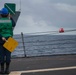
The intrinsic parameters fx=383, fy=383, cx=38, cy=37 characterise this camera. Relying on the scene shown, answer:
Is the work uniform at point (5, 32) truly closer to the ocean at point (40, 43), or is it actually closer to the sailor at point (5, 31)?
the sailor at point (5, 31)

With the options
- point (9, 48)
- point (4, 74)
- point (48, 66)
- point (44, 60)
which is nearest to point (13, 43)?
point (9, 48)

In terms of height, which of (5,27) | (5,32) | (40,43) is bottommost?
(40,43)

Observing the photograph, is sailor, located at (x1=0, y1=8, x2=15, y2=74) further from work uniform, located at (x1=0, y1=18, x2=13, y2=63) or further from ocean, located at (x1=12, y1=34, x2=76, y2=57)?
ocean, located at (x1=12, y1=34, x2=76, y2=57)

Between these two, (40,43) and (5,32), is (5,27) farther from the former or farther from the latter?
(40,43)

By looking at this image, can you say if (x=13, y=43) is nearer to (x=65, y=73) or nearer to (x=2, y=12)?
(x=2, y=12)

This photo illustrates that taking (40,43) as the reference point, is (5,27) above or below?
above

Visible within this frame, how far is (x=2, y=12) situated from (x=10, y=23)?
1.19 feet

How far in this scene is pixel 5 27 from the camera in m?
10.1

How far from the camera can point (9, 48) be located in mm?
10094

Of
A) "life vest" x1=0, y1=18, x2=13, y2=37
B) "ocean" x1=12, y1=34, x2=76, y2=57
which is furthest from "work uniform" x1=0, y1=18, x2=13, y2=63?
"ocean" x1=12, y1=34, x2=76, y2=57

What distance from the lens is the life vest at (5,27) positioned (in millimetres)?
10117

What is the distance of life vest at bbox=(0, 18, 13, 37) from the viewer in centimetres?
1012

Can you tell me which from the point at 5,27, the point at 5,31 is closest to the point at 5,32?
the point at 5,31

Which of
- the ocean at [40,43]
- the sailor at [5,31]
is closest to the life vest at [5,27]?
the sailor at [5,31]
